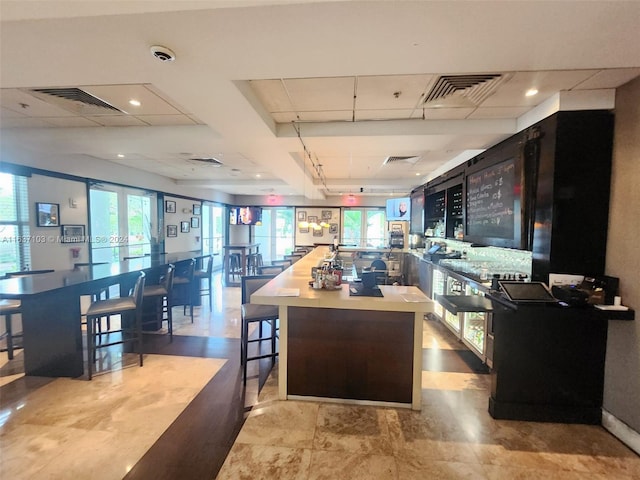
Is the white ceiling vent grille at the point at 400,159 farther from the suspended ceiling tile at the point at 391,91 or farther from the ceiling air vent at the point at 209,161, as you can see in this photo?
the ceiling air vent at the point at 209,161

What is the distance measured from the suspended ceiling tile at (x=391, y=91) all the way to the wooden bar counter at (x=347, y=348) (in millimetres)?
1827

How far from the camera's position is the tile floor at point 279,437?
182 cm

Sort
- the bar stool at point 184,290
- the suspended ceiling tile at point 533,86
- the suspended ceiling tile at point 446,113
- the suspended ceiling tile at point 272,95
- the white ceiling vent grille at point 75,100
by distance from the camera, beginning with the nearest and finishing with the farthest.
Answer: the suspended ceiling tile at point 533,86 < the suspended ceiling tile at point 272,95 < the white ceiling vent grille at point 75,100 < the suspended ceiling tile at point 446,113 < the bar stool at point 184,290

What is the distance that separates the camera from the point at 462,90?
2602mm

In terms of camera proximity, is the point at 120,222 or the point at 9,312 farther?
the point at 120,222

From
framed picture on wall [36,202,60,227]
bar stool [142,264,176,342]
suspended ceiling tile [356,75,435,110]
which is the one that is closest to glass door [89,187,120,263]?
framed picture on wall [36,202,60,227]

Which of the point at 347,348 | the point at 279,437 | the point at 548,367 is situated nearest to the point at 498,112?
the point at 548,367

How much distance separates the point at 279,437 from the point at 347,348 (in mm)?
821

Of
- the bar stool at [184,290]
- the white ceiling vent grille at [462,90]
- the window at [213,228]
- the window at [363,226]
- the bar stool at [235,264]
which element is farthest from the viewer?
the window at [363,226]

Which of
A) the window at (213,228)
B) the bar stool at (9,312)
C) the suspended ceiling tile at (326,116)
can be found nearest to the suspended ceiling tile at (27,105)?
the bar stool at (9,312)

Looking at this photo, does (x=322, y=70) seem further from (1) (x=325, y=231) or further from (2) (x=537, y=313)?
(1) (x=325, y=231)

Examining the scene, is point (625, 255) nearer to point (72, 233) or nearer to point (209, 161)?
point (209, 161)

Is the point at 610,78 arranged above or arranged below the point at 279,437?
above

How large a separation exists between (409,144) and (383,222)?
6962 mm
